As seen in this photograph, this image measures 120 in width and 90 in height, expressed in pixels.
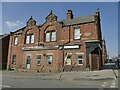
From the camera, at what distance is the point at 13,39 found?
35.9m

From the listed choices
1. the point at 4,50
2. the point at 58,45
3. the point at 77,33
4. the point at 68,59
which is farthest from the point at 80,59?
the point at 4,50

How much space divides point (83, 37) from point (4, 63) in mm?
19024

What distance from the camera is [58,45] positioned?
28641 mm

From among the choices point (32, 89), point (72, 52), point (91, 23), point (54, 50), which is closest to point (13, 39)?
point (54, 50)

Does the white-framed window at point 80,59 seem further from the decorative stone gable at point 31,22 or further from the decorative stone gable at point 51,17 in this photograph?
the decorative stone gable at point 31,22

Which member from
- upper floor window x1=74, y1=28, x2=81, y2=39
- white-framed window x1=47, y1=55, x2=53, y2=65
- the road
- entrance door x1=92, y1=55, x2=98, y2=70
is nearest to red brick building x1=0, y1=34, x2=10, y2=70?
white-framed window x1=47, y1=55, x2=53, y2=65

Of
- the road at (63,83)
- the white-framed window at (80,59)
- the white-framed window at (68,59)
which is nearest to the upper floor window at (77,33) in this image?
the white-framed window at (80,59)

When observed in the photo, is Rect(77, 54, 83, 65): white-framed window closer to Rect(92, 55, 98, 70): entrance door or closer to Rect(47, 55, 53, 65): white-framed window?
Rect(92, 55, 98, 70): entrance door

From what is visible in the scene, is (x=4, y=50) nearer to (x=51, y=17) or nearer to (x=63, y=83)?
(x=51, y=17)

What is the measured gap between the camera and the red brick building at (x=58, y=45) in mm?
26109

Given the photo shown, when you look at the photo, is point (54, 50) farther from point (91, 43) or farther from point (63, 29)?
point (91, 43)

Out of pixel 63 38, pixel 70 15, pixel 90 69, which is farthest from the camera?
pixel 70 15

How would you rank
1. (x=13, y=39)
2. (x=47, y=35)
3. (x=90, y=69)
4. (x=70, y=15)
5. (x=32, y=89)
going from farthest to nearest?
(x=13, y=39)
(x=70, y=15)
(x=47, y=35)
(x=90, y=69)
(x=32, y=89)

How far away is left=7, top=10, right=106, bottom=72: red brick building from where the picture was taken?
85.7ft
